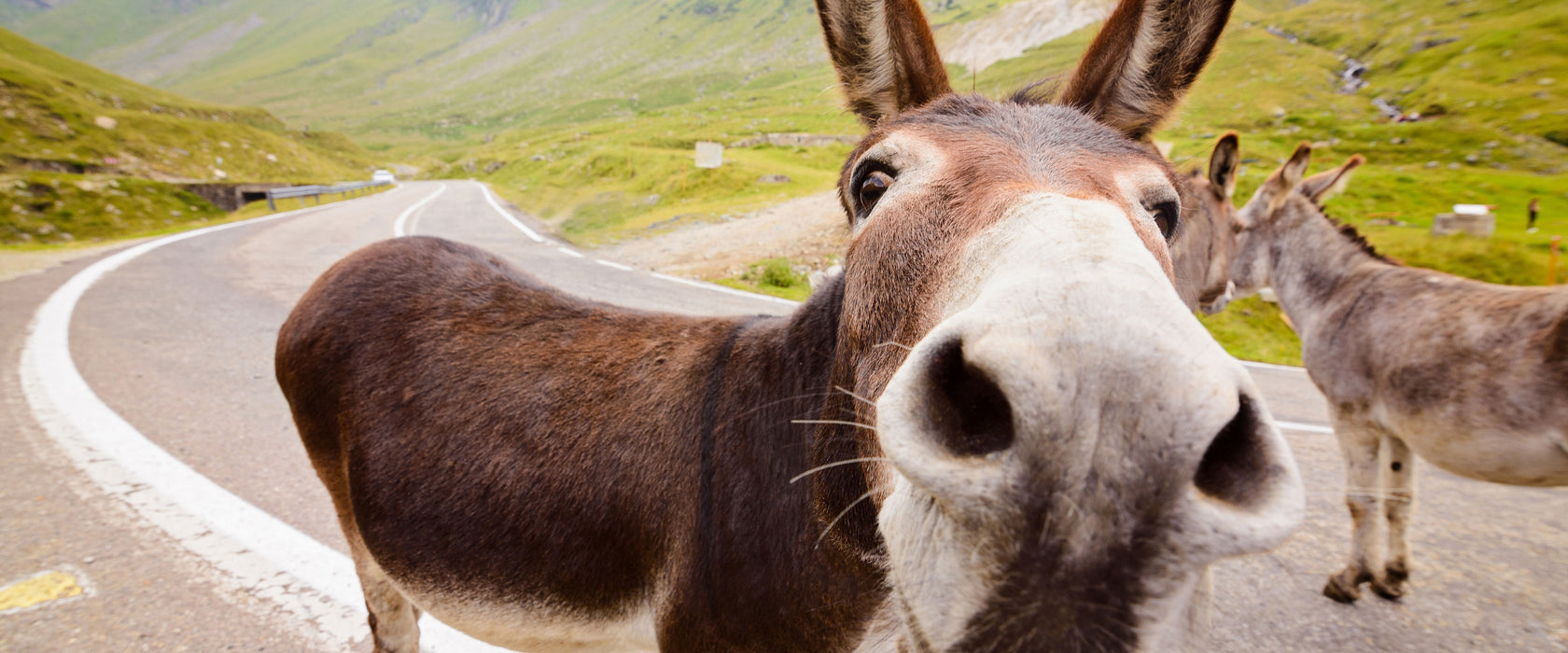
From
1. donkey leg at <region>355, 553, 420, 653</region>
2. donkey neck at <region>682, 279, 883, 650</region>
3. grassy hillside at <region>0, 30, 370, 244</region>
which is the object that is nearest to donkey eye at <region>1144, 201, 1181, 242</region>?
donkey neck at <region>682, 279, 883, 650</region>

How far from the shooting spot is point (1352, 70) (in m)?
64.1

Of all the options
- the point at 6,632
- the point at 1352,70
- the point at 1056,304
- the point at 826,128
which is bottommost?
the point at 1352,70

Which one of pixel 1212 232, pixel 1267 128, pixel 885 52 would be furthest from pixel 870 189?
pixel 1267 128

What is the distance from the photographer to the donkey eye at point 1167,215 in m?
1.72

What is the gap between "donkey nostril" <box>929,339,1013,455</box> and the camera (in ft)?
3.01

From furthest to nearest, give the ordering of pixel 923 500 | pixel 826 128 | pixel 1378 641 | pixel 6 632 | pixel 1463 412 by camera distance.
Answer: pixel 826 128
pixel 1463 412
pixel 1378 641
pixel 6 632
pixel 923 500

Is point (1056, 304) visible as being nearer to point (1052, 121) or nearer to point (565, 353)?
point (1052, 121)

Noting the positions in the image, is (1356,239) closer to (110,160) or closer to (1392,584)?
(1392,584)

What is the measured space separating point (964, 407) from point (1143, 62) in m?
1.77

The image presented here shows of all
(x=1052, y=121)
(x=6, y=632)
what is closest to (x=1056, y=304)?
(x=1052, y=121)

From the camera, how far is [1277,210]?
236 inches

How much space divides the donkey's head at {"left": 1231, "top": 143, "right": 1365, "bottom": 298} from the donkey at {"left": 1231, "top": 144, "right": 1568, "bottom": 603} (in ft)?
1.84

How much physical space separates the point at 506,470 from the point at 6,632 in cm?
271

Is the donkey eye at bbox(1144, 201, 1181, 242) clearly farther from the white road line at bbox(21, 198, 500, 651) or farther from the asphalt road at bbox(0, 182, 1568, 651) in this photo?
the white road line at bbox(21, 198, 500, 651)
